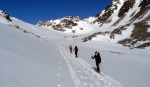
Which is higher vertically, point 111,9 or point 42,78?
point 111,9

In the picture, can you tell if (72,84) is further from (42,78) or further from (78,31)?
(78,31)

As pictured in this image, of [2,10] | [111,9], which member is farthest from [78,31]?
[2,10]

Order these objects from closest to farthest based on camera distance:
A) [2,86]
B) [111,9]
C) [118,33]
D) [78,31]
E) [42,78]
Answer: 1. [2,86]
2. [42,78]
3. [118,33]
4. [111,9]
5. [78,31]

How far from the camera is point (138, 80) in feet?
49.1

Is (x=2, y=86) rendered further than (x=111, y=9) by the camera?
No

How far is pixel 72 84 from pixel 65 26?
16255 cm

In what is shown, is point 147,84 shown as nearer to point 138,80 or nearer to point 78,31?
point 138,80

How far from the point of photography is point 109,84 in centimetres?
1355

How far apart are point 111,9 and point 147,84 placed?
142933 millimetres

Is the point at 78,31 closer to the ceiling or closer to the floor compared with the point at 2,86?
closer to the ceiling

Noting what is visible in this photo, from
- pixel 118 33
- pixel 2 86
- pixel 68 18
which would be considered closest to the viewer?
pixel 2 86

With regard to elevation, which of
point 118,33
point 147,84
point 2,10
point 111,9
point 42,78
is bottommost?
point 147,84

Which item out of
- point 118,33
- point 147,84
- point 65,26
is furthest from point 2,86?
point 65,26

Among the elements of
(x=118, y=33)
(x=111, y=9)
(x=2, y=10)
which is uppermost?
(x=111, y=9)
